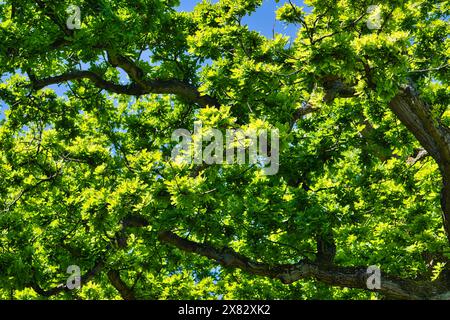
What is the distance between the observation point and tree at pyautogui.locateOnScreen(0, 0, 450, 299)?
30.6 ft

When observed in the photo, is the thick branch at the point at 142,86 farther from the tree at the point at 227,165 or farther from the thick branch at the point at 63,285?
the thick branch at the point at 63,285

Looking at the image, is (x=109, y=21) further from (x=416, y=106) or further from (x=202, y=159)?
(x=416, y=106)

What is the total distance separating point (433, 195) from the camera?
12.5m

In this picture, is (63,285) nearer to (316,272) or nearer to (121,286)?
(121,286)

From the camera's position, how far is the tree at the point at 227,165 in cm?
931

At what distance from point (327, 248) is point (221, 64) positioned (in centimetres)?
427

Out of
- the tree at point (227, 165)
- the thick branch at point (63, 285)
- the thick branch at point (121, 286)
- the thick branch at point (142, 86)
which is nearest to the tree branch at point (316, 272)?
the tree at point (227, 165)

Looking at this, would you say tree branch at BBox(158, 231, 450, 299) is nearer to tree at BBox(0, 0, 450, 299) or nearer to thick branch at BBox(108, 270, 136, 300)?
tree at BBox(0, 0, 450, 299)

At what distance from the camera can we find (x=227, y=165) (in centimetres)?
980

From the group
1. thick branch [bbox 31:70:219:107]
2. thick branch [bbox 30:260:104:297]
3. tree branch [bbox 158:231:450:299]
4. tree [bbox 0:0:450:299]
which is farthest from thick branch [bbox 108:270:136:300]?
thick branch [bbox 31:70:219:107]

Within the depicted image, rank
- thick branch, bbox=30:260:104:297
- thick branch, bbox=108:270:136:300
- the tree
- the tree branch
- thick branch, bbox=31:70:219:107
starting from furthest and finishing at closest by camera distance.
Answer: thick branch, bbox=108:270:136:300
thick branch, bbox=31:70:219:107
thick branch, bbox=30:260:104:297
the tree branch
the tree

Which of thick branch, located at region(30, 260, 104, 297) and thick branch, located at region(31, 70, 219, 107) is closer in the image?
thick branch, located at region(30, 260, 104, 297)

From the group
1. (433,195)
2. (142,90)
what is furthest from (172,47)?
(433,195)
